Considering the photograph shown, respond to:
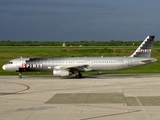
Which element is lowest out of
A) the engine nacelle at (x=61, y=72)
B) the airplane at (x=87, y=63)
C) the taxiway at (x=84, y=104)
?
the taxiway at (x=84, y=104)

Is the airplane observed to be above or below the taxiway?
above

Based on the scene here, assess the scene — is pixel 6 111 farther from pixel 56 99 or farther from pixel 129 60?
pixel 129 60

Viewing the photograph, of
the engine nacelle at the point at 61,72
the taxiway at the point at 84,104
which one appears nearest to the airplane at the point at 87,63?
the engine nacelle at the point at 61,72

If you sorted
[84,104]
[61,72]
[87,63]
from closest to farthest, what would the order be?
[84,104] → [61,72] → [87,63]

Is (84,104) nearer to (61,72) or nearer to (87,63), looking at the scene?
(61,72)

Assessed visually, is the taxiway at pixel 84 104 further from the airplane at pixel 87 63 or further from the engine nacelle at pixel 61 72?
the airplane at pixel 87 63

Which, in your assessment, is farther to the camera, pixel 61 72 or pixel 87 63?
pixel 87 63

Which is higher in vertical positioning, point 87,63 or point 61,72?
point 87,63

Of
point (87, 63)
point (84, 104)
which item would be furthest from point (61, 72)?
point (84, 104)

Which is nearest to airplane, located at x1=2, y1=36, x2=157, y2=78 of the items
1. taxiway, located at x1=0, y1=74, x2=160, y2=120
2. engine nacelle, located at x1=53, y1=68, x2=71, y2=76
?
engine nacelle, located at x1=53, y1=68, x2=71, y2=76

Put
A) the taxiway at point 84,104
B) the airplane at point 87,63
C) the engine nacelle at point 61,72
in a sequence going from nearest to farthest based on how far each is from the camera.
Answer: the taxiway at point 84,104 → the engine nacelle at point 61,72 → the airplane at point 87,63

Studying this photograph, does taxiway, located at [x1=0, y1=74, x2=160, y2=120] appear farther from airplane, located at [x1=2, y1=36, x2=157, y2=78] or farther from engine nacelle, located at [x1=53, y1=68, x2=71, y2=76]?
airplane, located at [x1=2, y1=36, x2=157, y2=78]

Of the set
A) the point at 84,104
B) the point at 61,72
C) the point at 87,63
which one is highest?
the point at 87,63

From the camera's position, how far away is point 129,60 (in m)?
48.6
